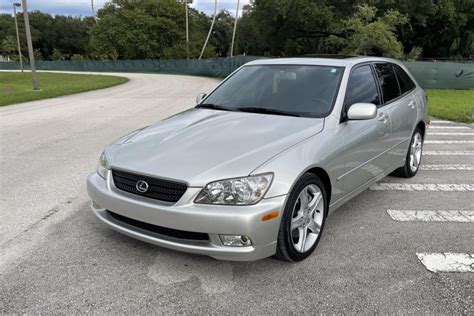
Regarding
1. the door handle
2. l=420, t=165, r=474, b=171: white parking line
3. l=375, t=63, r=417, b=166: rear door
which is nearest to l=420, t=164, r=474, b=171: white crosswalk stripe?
l=420, t=165, r=474, b=171: white parking line

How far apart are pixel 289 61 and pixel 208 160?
6.88ft

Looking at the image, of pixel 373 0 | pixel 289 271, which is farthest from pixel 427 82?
pixel 289 271

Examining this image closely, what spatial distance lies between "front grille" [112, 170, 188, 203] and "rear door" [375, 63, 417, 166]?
2.88 m

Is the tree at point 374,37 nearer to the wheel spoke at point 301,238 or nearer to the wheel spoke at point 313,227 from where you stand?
the wheel spoke at point 313,227

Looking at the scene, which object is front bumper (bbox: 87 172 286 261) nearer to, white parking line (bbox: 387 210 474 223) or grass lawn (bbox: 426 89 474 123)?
white parking line (bbox: 387 210 474 223)

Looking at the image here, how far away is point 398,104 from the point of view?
203 inches

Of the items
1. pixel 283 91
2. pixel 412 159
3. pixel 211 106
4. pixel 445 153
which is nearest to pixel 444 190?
pixel 412 159

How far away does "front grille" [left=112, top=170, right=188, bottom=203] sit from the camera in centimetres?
308

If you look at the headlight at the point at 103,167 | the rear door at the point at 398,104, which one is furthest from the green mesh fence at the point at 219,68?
the headlight at the point at 103,167

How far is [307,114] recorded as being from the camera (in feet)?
13.2

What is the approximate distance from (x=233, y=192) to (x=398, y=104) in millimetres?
3069

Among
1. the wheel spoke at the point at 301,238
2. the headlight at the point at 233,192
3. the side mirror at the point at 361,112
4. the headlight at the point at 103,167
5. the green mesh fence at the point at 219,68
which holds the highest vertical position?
the side mirror at the point at 361,112

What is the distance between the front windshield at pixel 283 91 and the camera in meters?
4.14

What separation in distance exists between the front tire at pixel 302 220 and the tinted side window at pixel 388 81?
1.92 m
